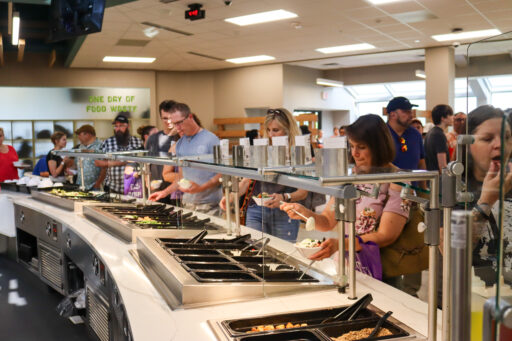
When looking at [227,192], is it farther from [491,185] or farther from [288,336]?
[491,185]

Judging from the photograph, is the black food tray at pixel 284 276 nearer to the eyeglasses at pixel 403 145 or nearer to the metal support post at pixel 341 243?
the metal support post at pixel 341 243

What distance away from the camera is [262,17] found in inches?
272

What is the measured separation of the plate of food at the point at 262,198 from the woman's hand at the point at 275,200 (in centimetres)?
1

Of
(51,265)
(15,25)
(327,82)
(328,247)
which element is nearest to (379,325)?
(328,247)

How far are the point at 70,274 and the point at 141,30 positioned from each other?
16.2 ft

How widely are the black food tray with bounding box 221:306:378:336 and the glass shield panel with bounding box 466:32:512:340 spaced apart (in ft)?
1.89

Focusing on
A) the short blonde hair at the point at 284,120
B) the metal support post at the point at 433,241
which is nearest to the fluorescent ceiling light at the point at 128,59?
the short blonde hair at the point at 284,120

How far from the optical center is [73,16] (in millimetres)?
4988

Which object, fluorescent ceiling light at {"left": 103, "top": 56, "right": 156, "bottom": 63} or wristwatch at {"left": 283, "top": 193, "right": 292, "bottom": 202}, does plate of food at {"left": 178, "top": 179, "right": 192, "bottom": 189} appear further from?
fluorescent ceiling light at {"left": 103, "top": 56, "right": 156, "bottom": 63}

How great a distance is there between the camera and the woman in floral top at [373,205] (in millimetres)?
1669

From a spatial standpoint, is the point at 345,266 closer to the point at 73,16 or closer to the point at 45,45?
the point at 73,16

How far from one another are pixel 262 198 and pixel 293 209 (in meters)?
0.18

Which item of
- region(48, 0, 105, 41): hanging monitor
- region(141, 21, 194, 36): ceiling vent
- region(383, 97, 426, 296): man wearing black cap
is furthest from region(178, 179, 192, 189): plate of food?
region(141, 21, 194, 36): ceiling vent

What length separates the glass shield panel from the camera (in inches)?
27.5
